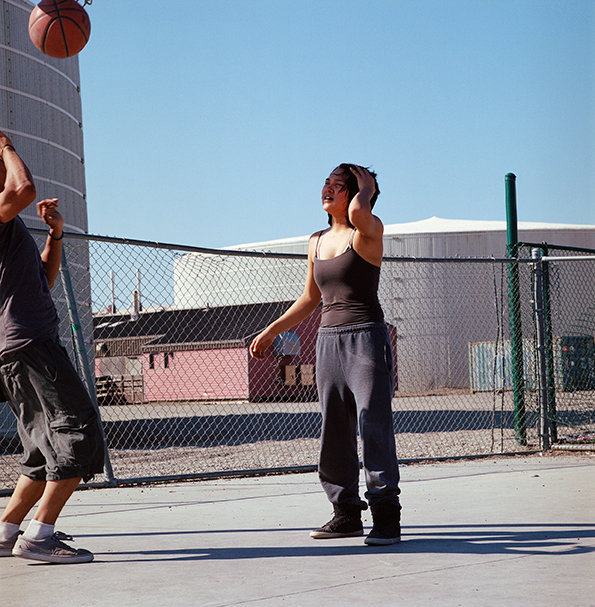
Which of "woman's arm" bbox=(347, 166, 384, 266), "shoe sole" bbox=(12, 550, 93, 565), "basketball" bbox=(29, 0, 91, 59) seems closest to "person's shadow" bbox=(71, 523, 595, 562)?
"shoe sole" bbox=(12, 550, 93, 565)

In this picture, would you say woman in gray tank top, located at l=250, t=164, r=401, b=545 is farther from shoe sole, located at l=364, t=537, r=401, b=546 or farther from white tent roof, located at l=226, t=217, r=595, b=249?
white tent roof, located at l=226, t=217, r=595, b=249

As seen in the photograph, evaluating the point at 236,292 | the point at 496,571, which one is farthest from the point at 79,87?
the point at 236,292

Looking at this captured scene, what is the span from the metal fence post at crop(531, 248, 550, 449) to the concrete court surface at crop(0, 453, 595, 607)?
2.23 m

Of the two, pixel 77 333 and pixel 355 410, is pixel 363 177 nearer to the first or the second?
pixel 355 410

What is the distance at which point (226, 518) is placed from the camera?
549cm

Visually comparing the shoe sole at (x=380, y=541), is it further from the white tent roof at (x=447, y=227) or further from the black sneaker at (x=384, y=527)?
the white tent roof at (x=447, y=227)

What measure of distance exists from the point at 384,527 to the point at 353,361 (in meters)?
0.82

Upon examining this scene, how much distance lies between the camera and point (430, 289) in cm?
4128

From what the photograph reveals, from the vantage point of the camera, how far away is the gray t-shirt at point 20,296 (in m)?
3.95

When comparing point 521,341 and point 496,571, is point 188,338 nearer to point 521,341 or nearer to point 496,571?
point 521,341

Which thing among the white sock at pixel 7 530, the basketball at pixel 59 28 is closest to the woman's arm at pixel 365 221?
the white sock at pixel 7 530

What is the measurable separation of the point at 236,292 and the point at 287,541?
4142 cm

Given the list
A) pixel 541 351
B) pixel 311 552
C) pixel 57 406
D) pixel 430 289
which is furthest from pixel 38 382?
pixel 430 289

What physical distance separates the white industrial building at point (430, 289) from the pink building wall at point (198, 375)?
11.4 ft
